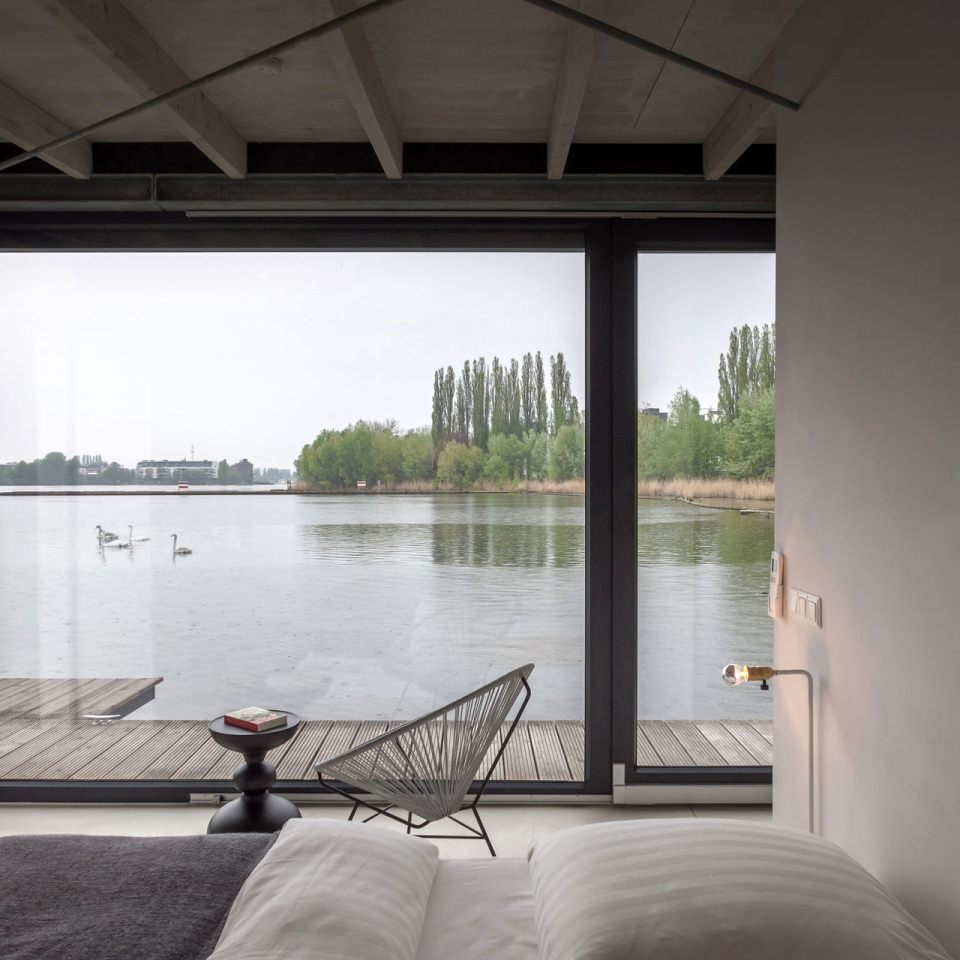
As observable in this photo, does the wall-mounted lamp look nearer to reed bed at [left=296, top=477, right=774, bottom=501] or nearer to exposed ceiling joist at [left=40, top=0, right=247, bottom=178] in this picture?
reed bed at [left=296, top=477, right=774, bottom=501]

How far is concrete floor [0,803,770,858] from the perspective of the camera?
3246 millimetres

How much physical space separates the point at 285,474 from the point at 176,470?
481 millimetres

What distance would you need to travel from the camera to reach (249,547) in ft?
12.0

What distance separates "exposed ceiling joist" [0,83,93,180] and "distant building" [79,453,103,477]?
117cm

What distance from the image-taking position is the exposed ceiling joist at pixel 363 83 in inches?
85.5

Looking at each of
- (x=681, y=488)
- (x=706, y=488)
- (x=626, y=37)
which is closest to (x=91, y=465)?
(x=681, y=488)

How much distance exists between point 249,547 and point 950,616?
9.37 ft

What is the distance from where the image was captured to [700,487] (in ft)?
11.8

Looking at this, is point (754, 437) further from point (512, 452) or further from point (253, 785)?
point (253, 785)

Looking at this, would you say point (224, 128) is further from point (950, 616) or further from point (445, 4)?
point (950, 616)

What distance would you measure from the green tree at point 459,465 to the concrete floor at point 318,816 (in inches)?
55.4

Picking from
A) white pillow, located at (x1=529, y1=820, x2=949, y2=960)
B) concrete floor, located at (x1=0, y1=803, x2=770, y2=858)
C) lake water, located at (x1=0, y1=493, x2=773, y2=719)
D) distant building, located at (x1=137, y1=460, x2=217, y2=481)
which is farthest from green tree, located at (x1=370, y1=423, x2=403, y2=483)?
white pillow, located at (x1=529, y1=820, x2=949, y2=960)

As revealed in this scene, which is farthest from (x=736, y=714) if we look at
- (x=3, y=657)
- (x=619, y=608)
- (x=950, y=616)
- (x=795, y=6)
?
(x=3, y=657)

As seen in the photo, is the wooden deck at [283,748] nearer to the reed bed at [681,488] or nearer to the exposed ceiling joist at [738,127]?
the reed bed at [681,488]
